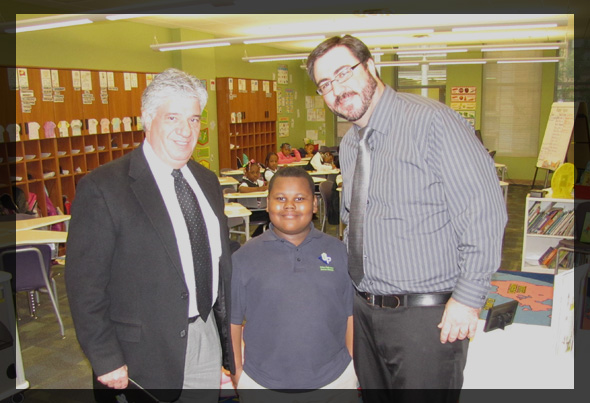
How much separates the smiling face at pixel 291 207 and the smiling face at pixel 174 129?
0.43 meters

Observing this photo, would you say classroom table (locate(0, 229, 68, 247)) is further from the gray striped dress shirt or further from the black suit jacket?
the gray striped dress shirt

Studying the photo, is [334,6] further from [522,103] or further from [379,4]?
[522,103]

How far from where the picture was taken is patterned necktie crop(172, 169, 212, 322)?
173 centimetres

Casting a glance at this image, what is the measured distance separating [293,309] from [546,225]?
4799mm

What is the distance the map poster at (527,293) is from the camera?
14.6 feet

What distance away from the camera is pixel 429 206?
1.54 metres

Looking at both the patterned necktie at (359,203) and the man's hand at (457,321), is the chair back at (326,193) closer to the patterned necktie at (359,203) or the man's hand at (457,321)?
the patterned necktie at (359,203)

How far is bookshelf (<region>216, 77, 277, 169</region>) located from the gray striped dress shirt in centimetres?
918

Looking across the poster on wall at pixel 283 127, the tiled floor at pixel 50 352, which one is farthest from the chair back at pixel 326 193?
the poster on wall at pixel 283 127

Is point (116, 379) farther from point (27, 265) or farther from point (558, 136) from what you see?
point (558, 136)

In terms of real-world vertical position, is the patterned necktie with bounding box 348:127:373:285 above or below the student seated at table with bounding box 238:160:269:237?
above

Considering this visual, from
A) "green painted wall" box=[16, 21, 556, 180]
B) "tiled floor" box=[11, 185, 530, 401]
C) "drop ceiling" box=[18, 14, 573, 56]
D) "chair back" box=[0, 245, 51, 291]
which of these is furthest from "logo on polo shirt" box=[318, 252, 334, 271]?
"green painted wall" box=[16, 21, 556, 180]

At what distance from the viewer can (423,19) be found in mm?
8922

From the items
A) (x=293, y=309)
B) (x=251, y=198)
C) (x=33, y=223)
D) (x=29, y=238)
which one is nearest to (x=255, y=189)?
(x=251, y=198)
